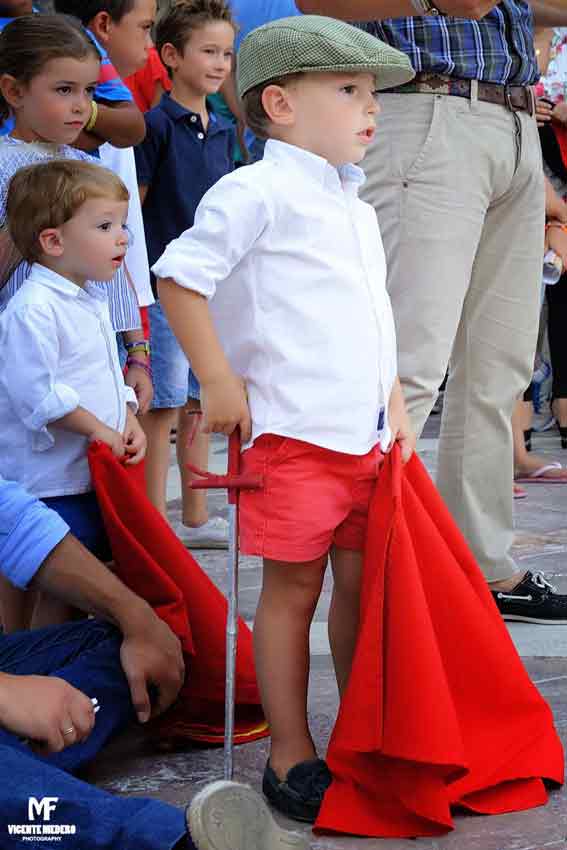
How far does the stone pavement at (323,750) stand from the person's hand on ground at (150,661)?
0.45ft

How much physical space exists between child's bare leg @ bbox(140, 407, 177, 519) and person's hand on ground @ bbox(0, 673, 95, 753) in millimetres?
2257

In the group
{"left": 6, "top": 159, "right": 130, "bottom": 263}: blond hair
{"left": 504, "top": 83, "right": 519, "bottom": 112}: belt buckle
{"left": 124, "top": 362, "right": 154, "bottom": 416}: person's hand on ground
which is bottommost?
{"left": 124, "top": 362, "right": 154, "bottom": 416}: person's hand on ground

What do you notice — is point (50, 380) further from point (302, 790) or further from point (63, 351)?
point (302, 790)

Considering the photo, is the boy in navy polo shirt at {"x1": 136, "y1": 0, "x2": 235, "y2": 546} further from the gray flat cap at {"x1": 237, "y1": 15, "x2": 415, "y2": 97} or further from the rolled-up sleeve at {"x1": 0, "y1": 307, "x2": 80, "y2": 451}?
the gray flat cap at {"x1": 237, "y1": 15, "x2": 415, "y2": 97}

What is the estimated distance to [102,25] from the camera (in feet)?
15.2

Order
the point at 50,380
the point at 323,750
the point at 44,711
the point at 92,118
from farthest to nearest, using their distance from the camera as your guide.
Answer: the point at 92,118 → the point at 50,380 → the point at 323,750 → the point at 44,711

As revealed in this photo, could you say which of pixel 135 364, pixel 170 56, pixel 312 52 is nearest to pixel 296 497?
pixel 312 52

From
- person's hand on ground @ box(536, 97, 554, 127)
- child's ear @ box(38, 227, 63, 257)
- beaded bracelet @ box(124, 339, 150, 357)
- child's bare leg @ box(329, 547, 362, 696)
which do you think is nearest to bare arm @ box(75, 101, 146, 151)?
beaded bracelet @ box(124, 339, 150, 357)

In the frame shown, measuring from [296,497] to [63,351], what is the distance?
861 mm

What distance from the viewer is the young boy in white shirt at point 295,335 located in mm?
2527

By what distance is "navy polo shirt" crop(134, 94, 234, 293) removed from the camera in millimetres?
4957

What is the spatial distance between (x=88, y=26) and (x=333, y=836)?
3.06m

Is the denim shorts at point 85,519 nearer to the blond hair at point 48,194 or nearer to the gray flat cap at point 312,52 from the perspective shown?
the blond hair at point 48,194

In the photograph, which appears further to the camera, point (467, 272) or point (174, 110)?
point (174, 110)
